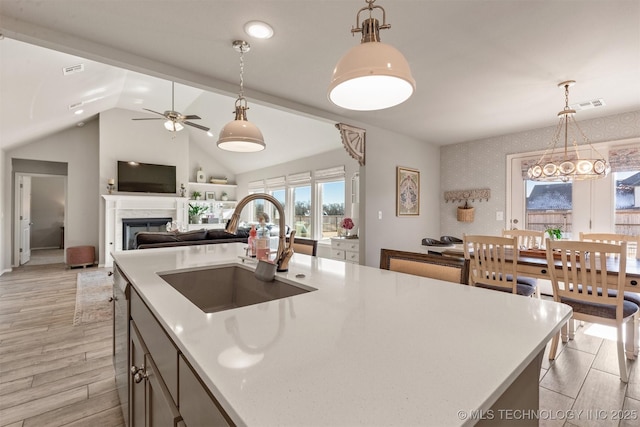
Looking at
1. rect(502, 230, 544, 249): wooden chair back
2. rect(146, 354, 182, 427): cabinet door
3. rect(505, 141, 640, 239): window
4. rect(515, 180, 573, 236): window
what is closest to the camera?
rect(146, 354, 182, 427): cabinet door

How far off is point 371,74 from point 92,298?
14.8 feet

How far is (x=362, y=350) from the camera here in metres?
0.62

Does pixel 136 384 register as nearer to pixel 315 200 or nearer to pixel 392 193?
pixel 392 193

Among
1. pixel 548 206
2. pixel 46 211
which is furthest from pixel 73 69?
pixel 46 211

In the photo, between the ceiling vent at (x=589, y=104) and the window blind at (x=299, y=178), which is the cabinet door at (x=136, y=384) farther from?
the window blind at (x=299, y=178)

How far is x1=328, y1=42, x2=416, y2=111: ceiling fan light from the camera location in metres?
0.92

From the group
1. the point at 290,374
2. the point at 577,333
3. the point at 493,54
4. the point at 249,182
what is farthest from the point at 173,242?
the point at 249,182

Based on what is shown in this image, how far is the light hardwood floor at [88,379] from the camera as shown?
165 cm

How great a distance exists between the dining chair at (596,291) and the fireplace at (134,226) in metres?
7.06

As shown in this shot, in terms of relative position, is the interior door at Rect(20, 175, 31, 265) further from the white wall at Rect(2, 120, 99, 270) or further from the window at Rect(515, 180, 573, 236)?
the window at Rect(515, 180, 573, 236)

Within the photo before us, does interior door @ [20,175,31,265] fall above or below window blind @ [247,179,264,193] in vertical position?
below

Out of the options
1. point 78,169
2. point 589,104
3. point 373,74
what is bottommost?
point 373,74

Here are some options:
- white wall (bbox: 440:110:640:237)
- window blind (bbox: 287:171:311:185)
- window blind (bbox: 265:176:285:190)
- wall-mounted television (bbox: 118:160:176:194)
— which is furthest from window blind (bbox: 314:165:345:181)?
wall-mounted television (bbox: 118:160:176:194)

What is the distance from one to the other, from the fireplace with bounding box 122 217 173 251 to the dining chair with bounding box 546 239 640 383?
278 inches
